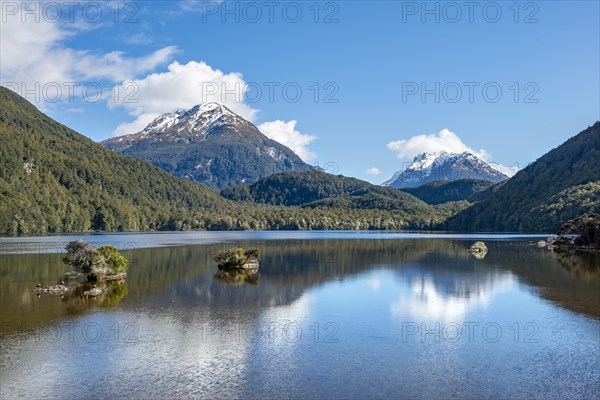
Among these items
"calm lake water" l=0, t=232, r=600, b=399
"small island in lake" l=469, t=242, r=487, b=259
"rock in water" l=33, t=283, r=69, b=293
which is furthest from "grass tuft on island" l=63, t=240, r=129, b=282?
"small island in lake" l=469, t=242, r=487, b=259

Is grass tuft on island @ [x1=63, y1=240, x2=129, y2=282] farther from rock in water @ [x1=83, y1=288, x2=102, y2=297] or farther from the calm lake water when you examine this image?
rock in water @ [x1=83, y1=288, x2=102, y2=297]

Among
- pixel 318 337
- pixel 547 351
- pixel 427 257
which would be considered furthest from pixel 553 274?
pixel 318 337

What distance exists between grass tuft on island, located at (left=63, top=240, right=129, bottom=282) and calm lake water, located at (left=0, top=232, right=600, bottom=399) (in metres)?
4.09

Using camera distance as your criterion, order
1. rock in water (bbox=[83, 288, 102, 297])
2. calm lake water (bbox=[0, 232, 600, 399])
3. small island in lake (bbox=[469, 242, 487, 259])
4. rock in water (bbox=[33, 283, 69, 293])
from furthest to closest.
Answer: small island in lake (bbox=[469, 242, 487, 259]) < rock in water (bbox=[33, 283, 69, 293]) < rock in water (bbox=[83, 288, 102, 297]) < calm lake water (bbox=[0, 232, 600, 399])

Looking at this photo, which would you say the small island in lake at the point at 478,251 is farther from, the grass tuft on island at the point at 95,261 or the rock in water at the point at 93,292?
the rock in water at the point at 93,292

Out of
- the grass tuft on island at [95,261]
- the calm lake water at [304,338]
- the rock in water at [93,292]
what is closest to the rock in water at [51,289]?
the calm lake water at [304,338]

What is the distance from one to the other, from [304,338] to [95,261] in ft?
130

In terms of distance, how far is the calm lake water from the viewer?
87.5 ft

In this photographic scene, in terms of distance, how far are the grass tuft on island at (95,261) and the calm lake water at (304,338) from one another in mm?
4093

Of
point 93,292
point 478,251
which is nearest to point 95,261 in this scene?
point 93,292

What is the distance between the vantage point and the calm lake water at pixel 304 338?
2666 centimetres

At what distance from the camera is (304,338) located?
37.2 m

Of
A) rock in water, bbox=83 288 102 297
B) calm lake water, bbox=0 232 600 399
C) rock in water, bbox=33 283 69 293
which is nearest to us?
calm lake water, bbox=0 232 600 399

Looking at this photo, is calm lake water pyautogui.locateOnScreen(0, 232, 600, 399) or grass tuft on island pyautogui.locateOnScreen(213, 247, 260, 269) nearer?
calm lake water pyautogui.locateOnScreen(0, 232, 600, 399)
